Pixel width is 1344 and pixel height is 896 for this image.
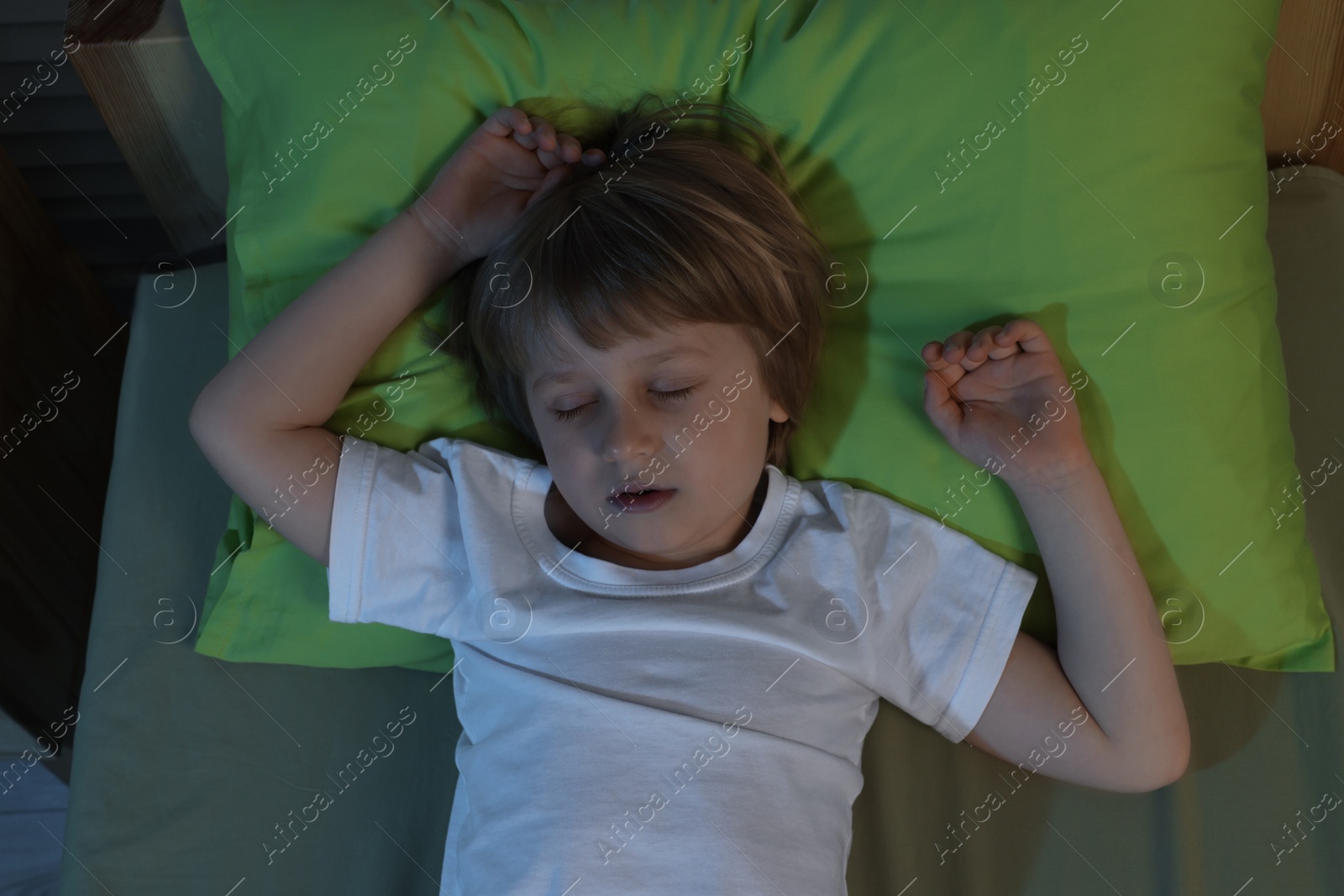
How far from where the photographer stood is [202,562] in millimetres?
1175

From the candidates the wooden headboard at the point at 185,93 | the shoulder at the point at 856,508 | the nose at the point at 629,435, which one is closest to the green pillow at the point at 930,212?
the shoulder at the point at 856,508

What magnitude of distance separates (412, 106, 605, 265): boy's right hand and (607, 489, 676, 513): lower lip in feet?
1.04

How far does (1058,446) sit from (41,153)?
1.63m

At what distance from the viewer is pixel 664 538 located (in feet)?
3.06

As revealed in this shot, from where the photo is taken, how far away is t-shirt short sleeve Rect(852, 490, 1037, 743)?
0.96 metres

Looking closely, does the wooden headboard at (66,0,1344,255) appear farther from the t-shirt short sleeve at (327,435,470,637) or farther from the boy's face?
the boy's face

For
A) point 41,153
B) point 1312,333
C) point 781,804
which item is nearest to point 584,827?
point 781,804

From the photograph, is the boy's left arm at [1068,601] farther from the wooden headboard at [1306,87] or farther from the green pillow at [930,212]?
the wooden headboard at [1306,87]

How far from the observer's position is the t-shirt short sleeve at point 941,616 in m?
0.96

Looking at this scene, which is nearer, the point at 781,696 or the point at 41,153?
the point at 781,696

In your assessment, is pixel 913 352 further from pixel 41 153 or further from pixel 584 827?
pixel 41 153

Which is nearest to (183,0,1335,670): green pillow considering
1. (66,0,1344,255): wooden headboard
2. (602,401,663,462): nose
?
(66,0,1344,255): wooden headboard

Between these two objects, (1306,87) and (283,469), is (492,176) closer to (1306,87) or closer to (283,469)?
(283,469)

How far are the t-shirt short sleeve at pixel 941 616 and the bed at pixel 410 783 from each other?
13 centimetres
